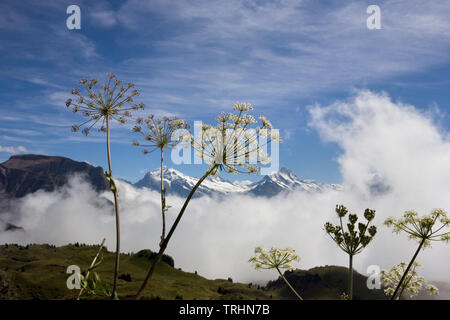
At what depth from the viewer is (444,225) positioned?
8570mm

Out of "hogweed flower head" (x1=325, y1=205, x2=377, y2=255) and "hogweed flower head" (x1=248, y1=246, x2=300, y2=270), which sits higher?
"hogweed flower head" (x1=325, y1=205, x2=377, y2=255)

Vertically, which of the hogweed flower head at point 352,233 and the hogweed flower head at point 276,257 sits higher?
the hogweed flower head at point 352,233

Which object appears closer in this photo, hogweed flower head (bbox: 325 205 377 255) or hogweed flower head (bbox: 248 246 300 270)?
hogweed flower head (bbox: 325 205 377 255)

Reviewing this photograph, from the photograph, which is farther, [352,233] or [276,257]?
[276,257]

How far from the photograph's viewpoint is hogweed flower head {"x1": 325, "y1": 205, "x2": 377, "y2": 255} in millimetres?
7203

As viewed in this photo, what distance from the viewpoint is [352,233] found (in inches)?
296

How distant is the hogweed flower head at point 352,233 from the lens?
7203 mm

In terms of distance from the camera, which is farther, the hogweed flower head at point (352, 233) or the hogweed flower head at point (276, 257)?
the hogweed flower head at point (276, 257)
